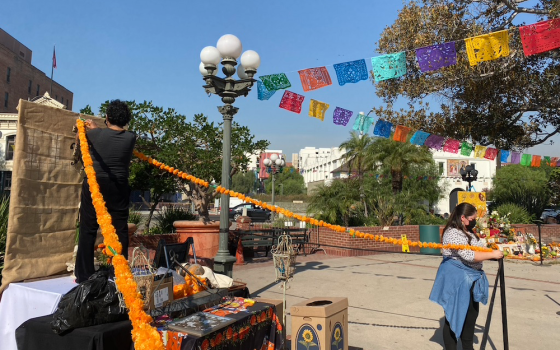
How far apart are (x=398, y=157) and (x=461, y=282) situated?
1667cm

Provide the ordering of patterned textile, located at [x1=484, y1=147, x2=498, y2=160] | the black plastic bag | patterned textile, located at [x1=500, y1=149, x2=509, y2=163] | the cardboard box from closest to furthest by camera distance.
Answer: the black plastic bag < the cardboard box < patterned textile, located at [x1=484, y1=147, x2=498, y2=160] < patterned textile, located at [x1=500, y1=149, x2=509, y2=163]

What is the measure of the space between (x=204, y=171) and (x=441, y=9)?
348 inches

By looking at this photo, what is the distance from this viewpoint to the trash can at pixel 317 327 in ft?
11.7

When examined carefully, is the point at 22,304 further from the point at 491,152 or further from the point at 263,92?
the point at 491,152

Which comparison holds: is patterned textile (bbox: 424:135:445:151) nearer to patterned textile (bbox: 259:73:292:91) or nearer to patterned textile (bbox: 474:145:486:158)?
patterned textile (bbox: 474:145:486:158)

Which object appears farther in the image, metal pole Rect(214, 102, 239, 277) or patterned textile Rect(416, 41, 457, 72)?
patterned textile Rect(416, 41, 457, 72)

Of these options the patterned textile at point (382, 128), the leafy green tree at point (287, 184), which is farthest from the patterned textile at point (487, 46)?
the leafy green tree at point (287, 184)

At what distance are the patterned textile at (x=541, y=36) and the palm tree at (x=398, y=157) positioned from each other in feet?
36.2

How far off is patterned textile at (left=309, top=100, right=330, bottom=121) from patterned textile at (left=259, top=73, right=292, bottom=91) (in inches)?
60.7

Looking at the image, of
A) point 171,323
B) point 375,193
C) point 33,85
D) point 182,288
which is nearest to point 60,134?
point 182,288

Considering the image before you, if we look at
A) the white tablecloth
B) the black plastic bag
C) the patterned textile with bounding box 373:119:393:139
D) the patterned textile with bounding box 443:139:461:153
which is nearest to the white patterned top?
the black plastic bag

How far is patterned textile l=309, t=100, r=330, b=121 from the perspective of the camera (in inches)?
448

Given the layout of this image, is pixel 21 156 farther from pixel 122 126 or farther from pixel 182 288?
pixel 182 288

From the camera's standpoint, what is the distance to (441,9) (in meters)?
12.6
